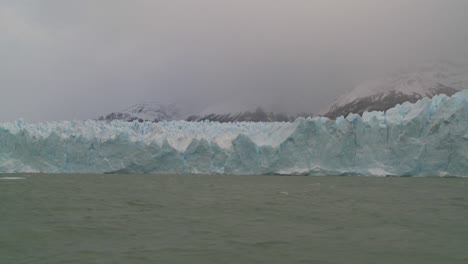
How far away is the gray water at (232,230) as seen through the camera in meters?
6.43

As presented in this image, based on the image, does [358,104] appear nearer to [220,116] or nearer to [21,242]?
[220,116]

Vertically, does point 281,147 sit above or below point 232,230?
below

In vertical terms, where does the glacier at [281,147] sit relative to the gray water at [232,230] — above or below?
below

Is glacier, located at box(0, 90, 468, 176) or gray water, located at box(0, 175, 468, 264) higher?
gray water, located at box(0, 175, 468, 264)

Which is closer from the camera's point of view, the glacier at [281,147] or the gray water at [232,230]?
the gray water at [232,230]

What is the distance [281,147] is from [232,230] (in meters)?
20.1

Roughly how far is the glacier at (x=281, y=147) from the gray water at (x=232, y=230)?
1261cm

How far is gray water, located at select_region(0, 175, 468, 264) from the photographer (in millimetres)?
6425

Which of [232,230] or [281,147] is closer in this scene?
[232,230]

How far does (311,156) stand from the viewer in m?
28.1

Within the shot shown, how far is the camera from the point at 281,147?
28.3 metres

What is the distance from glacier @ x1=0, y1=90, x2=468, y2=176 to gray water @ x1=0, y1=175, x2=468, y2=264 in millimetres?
12614

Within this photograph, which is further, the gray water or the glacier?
the glacier

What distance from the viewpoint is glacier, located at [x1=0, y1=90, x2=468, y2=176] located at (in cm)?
2589
